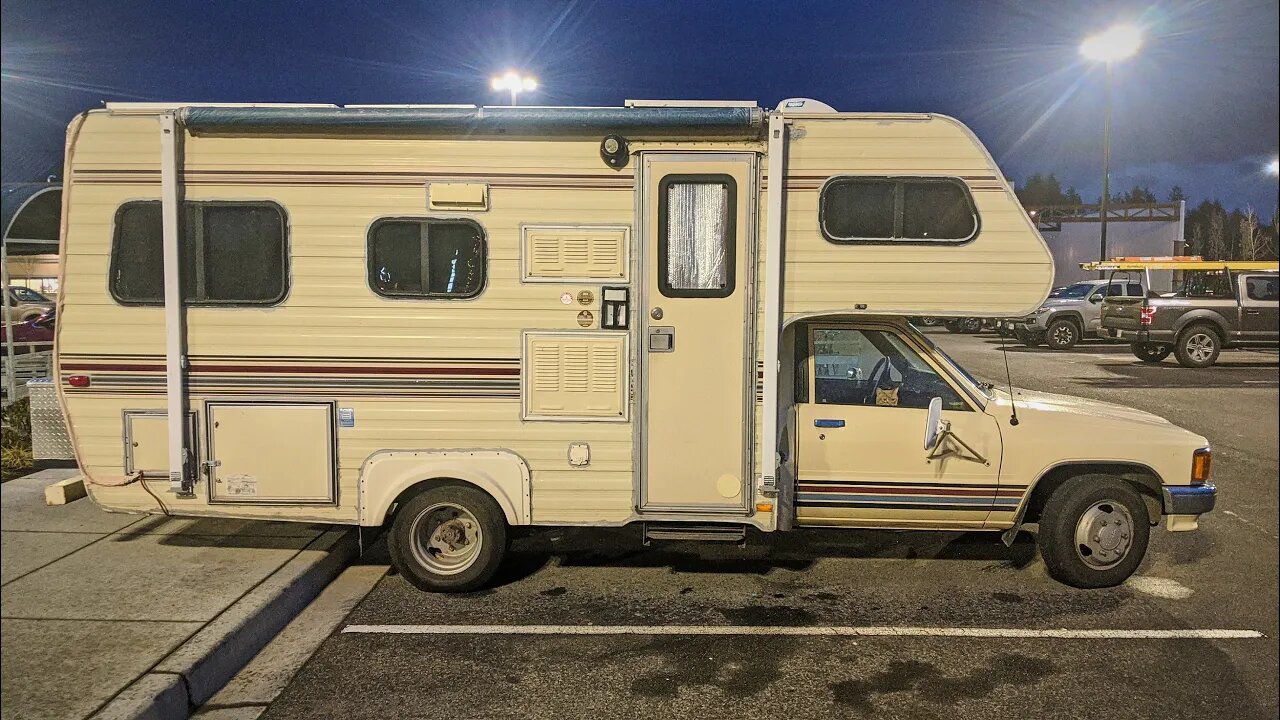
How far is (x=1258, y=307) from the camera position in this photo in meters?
16.2

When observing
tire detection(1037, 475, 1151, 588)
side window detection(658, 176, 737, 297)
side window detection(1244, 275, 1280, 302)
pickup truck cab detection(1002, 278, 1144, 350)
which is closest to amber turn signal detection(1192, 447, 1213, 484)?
tire detection(1037, 475, 1151, 588)

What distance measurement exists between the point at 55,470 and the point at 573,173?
597 cm

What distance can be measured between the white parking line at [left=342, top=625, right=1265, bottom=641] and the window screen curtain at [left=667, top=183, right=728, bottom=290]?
1980 mm

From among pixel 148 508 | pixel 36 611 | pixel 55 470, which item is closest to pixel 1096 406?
pixel 148 508

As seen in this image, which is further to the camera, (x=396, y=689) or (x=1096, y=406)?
(x=1096, y=406)

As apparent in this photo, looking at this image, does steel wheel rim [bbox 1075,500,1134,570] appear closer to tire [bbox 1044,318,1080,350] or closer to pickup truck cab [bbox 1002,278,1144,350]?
pickup truck cab [bbox 1002,278,1144,350]

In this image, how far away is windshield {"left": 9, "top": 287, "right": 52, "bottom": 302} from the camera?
58.2 feet

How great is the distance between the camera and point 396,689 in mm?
4117

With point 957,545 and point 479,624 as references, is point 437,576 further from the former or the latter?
point 957,545

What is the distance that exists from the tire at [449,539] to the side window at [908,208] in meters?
2.69

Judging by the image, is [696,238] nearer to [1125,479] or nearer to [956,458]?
[956,458]

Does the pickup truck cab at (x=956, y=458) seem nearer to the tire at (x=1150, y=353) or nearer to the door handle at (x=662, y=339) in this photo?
the door handle at (x=662, y=339)

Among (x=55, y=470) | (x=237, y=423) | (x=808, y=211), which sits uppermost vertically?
(x=808, y=211)

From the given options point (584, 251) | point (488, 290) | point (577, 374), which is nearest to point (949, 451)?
point (577, 374)
